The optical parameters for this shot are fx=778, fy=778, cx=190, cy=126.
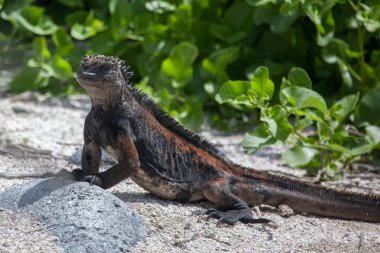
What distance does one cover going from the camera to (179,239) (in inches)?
183

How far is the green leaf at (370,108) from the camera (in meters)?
6.91

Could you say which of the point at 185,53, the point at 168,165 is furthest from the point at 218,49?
the point at 168,165

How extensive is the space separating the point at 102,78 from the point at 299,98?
1.76 metres

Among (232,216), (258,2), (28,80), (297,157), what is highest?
(258,2)

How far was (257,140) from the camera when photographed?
6.03 metres

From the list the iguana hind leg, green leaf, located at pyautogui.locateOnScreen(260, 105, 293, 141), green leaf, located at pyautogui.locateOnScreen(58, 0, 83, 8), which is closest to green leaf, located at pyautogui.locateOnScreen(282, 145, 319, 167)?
green leaf, located at pyautogui.locateOnScreen(260, 105, 293, 141)

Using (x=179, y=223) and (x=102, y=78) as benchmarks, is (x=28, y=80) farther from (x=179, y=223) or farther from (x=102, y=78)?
(x=179, y=223)

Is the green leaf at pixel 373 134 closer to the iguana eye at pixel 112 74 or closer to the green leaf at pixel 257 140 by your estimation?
the green leaf at pixel 257 140

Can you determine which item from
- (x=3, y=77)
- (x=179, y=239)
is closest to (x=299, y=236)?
(x=179, y=239)

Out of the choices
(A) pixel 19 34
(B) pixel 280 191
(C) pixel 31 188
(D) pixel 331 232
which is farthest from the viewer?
(A) pixel 19 34

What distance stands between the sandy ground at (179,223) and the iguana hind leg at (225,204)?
0.20ft

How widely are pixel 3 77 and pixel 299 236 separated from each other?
5.11 metres

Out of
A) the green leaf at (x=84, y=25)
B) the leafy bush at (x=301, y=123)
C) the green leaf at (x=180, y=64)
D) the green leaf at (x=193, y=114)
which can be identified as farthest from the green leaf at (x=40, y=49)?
the leafy bush at (x=301, y=123)

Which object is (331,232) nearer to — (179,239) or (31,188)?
(179,239)
